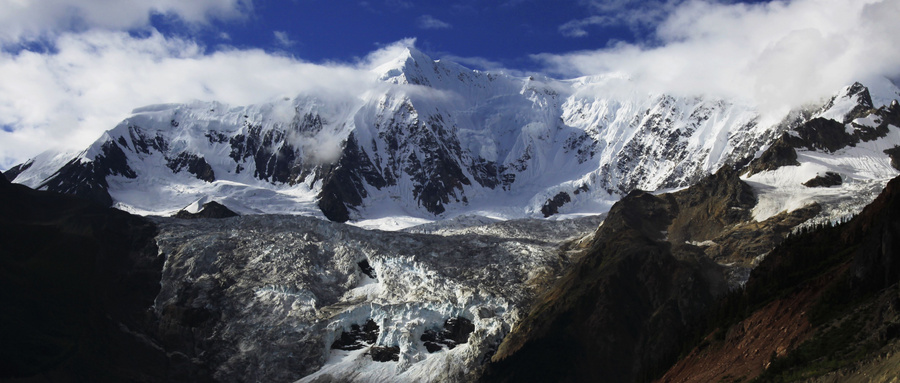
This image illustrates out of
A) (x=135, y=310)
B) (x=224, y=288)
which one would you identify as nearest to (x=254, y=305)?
(x=224, y=288)

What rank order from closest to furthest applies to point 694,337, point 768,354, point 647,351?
point 768,354 < point 694,337 < point 647,351

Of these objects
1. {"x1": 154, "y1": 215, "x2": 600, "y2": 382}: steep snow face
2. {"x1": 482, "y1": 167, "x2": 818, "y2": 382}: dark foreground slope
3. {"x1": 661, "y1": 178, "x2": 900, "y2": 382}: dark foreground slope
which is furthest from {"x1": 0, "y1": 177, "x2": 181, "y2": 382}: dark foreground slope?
{"x1": 661, "y1": 178, "x2": 900, "y2": 382}: dark foreground slope

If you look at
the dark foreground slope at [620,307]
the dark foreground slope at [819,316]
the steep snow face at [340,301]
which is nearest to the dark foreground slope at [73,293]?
the steep snow face at [340,301]

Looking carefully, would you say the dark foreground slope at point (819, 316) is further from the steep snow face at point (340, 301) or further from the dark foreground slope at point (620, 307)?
the steep snow face at point (340, 301)

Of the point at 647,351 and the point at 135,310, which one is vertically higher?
the point at 135,310

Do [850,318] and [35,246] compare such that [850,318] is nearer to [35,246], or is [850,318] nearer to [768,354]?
[768,354]

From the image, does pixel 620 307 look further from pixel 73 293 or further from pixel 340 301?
pixel 73 293
